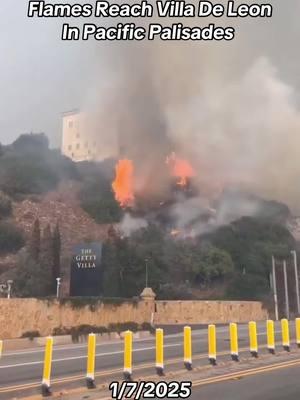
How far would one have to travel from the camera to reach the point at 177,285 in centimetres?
6112

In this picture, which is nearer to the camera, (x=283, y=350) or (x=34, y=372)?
(x=34, y=372)

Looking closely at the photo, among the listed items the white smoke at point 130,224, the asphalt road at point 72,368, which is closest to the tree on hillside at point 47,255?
the white smoke at point 130,224

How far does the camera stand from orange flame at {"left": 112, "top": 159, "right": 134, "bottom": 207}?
72.1m

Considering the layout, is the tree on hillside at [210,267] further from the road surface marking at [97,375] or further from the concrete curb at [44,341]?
the road surface marking at [97,375]

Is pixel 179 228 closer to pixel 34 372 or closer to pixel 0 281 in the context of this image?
pixel 0 281

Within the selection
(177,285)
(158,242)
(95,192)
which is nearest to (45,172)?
(95,192)

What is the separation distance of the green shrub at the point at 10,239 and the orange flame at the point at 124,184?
679 inches

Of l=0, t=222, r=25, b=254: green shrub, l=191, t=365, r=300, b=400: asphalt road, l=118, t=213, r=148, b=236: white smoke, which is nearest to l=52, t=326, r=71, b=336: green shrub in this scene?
l=191, t=365, r=300, b=400: asphalt road

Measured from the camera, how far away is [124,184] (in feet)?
256

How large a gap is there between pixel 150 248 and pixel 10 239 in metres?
23.8

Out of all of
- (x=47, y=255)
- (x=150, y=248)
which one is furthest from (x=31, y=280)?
(x=150, y=248)

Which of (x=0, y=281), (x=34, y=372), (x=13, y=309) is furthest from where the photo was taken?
(x=0, y=281)

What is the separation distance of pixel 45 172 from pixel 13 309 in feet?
270

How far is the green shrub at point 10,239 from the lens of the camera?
74750 mm
